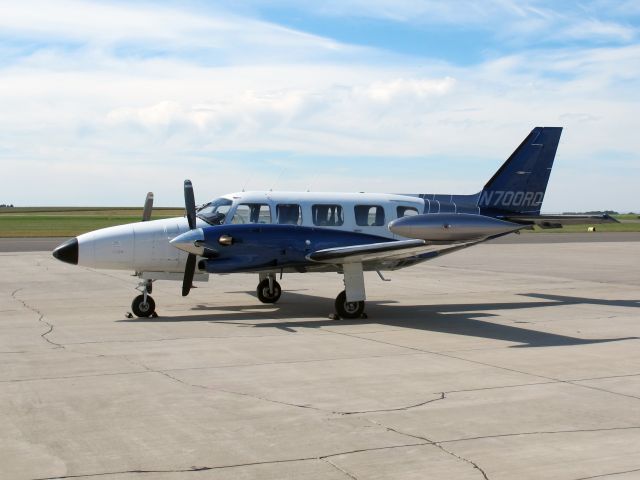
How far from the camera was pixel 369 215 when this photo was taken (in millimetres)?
18297

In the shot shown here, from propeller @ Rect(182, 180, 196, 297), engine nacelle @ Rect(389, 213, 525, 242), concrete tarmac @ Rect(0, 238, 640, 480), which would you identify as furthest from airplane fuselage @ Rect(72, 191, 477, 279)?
engine nacelle @ Rect(389, 213, 525, 242)

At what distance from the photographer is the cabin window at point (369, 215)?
59.6 ft

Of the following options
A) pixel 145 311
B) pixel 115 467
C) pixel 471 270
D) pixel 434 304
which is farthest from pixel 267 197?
pixel 471 270

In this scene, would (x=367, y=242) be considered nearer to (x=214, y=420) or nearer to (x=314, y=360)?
(x=314, y=360)

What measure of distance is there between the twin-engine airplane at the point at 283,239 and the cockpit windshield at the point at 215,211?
0.07 ft

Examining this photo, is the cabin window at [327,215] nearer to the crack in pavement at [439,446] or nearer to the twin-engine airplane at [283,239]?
the twin-engine airplane at [283,239]

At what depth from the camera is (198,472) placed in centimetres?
670

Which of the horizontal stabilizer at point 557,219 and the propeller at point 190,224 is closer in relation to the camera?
the propeller at point 190,224

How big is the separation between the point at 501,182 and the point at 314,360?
1030cm

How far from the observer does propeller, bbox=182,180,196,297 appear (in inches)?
634

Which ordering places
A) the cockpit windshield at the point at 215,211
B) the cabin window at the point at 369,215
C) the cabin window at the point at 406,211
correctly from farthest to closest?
the cabin window at the point at 406,211
the cabin window at the point at 369,215
the cockpit windshield at the point at 215,211

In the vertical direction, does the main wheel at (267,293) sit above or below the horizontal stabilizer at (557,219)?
below

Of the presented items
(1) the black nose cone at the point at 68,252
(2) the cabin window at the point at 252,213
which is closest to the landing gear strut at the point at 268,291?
(2) the cabin window at the point at 252,213

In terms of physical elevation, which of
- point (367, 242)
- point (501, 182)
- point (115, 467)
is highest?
point (501, 182)
